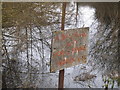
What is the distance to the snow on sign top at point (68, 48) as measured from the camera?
1680 millimetres

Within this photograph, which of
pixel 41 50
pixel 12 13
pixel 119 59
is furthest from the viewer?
pixel 119 59

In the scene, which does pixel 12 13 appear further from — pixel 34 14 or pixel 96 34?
pixel 96 34

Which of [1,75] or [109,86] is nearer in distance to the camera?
[1,75]

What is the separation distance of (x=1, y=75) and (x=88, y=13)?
123 centimetres

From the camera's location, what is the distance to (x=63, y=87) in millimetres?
2225

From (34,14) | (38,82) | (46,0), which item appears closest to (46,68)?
(38,82)

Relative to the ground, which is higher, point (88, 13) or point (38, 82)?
point (88, 13)

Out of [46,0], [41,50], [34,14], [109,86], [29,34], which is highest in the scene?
[46,0]

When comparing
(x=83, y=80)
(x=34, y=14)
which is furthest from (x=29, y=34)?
(x=83, y=80)

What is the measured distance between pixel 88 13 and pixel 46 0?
0.58 m

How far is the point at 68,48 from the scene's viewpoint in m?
1.75

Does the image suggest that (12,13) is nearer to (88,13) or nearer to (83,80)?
(88,13)

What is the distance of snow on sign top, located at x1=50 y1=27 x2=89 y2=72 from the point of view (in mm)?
1680

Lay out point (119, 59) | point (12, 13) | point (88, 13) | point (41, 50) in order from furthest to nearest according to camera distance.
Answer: point (119, 59)
point (88, 13)
point (41, 50)
point (12, 13)
